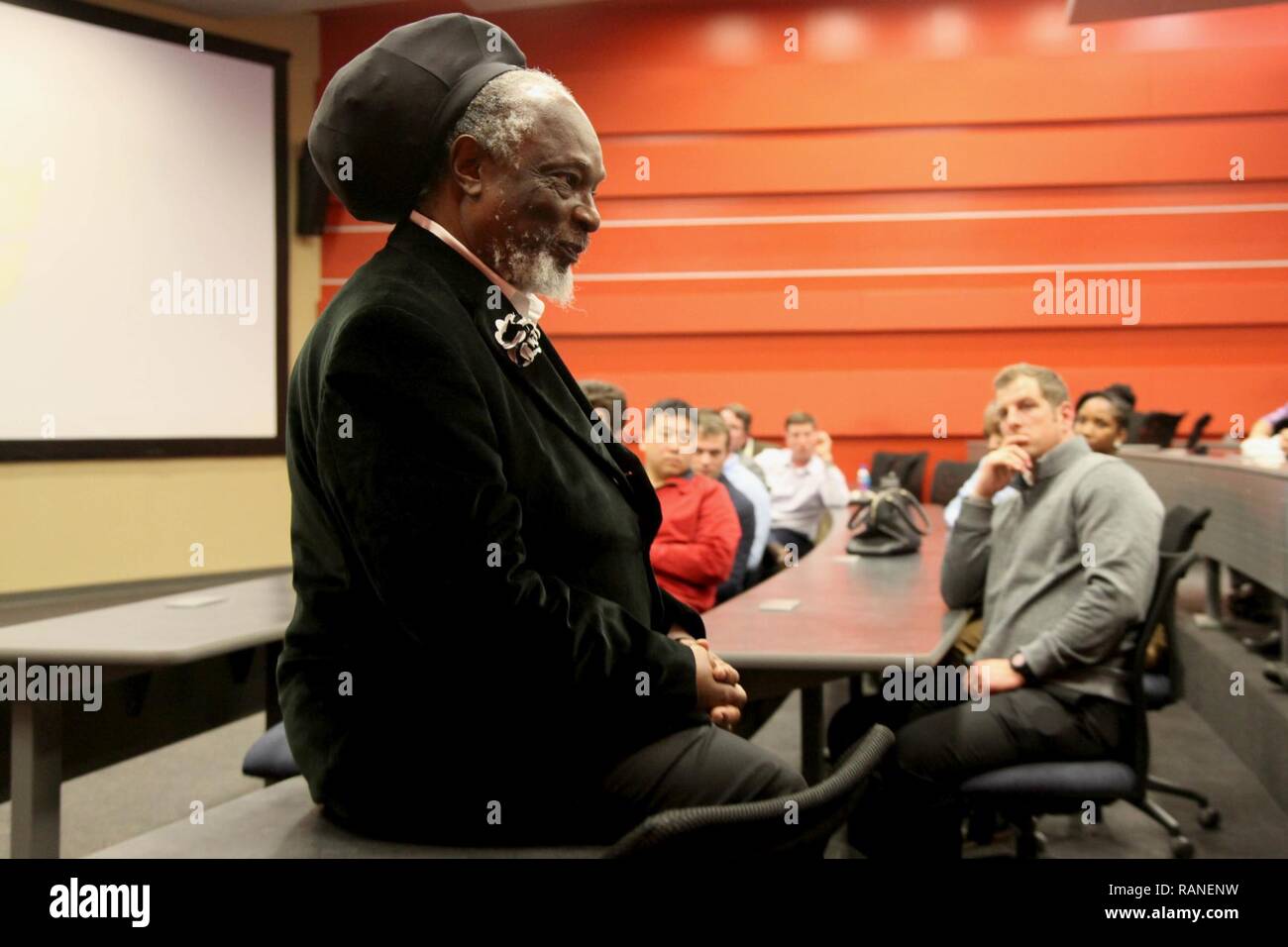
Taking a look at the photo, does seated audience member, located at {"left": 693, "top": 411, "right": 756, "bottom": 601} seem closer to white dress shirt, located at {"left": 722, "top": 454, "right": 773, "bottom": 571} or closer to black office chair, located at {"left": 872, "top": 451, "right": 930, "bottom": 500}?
white dress shirt, located at {"left": 722, "top": 454, "right": 773, "bottom": 571}

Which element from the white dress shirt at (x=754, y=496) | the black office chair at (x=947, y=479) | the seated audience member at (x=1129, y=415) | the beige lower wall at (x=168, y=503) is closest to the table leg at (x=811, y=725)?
the white dress shirt at (x=754, y=496)

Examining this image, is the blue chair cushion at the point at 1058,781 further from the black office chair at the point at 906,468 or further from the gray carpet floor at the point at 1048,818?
the black office chair at the point at 906,468

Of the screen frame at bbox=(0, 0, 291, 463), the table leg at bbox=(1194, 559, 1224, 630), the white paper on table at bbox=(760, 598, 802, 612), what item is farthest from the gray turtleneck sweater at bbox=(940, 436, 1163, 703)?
the screen frame at bbox=(0, 0, 291, 463)

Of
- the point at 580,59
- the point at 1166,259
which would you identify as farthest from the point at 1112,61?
the point at 580,59

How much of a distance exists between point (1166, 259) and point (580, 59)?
4076 mm

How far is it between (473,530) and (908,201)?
23.6ft

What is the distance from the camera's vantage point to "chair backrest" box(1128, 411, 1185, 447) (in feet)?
18.6

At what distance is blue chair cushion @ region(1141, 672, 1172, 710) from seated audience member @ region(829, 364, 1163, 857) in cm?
78

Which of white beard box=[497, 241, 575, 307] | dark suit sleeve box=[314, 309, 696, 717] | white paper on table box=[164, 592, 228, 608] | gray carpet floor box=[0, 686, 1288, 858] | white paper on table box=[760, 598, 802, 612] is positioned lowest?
gray carpet floor box=[0, 686, 1288, 858]

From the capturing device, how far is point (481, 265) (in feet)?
4.20

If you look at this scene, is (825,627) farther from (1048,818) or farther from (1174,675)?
(1048,818)
